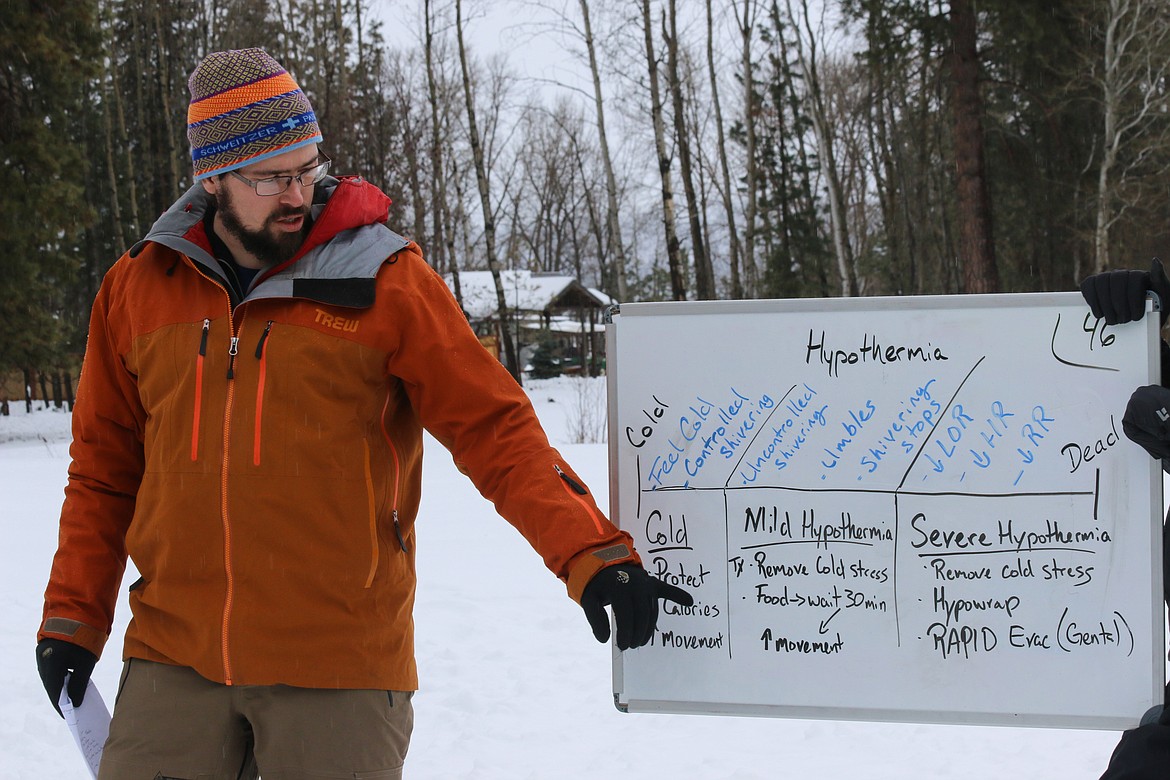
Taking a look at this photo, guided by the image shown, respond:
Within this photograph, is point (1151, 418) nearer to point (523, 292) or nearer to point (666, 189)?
point (666, 189)

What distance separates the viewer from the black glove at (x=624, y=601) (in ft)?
6.34

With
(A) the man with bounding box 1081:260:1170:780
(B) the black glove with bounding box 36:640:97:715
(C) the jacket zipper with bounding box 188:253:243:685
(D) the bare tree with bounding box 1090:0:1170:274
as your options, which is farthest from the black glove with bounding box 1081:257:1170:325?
(D) the bare tree with bounding box 1090:0:1170:274

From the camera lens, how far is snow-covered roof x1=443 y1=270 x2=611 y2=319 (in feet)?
113

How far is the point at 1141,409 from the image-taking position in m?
2.19

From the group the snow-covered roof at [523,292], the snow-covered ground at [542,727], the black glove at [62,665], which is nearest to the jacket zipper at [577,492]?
the black glove at [62,665]

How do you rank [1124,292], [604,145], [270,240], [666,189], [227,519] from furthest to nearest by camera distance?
[604,145] < [666,189] < [1124,292] < [270,240] < [227,519]

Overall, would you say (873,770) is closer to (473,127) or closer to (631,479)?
(631,479)

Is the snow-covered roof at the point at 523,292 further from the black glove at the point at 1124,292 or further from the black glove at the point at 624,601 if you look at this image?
the black glove at the point at 624,601

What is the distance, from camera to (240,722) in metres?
1.97

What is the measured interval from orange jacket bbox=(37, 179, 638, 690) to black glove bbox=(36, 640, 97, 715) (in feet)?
0.09

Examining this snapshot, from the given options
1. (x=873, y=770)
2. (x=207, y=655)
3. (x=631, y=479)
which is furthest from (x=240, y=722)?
(x=873, y=770)

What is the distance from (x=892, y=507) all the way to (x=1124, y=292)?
706 millimetres

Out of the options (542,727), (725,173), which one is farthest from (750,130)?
(542,727)

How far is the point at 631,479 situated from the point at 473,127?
16.7 metres
